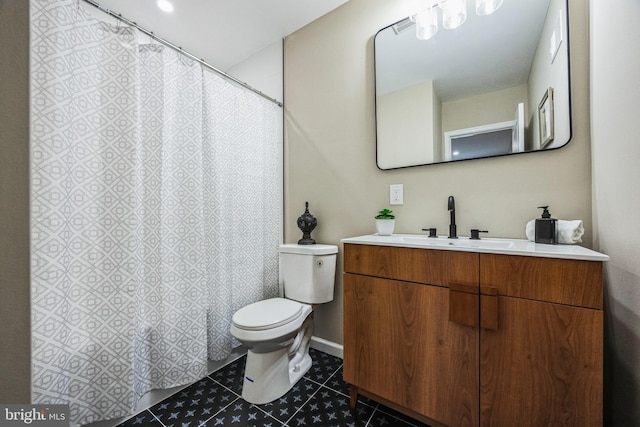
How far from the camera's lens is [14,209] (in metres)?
0.68

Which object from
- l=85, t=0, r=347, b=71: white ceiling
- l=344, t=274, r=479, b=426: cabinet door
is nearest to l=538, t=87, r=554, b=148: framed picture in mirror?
l=344, t=274, r=479, b=426: cabinet door

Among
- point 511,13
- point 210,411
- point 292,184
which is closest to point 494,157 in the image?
point 511,13

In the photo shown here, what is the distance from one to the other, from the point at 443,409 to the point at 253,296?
52.6 inches

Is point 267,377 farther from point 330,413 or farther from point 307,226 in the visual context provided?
point 307,226

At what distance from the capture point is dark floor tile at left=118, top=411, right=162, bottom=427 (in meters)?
1.20

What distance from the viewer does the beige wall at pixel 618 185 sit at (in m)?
0.77

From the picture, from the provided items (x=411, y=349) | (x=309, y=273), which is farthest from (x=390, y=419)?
(x=309, y=273)

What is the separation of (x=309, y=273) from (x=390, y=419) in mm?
863

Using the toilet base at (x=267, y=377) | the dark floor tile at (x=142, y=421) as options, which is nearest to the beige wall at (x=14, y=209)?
the dark floor tile at (x=142, y=421)

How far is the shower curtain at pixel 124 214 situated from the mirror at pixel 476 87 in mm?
1111

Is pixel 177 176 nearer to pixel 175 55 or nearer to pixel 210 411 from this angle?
pixel 175 55

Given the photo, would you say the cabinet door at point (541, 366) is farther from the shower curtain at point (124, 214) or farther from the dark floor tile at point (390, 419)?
the shower curtain at point (124, 214)

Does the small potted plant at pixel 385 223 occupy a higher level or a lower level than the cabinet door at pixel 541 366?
higher

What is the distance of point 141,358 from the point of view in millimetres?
1253
